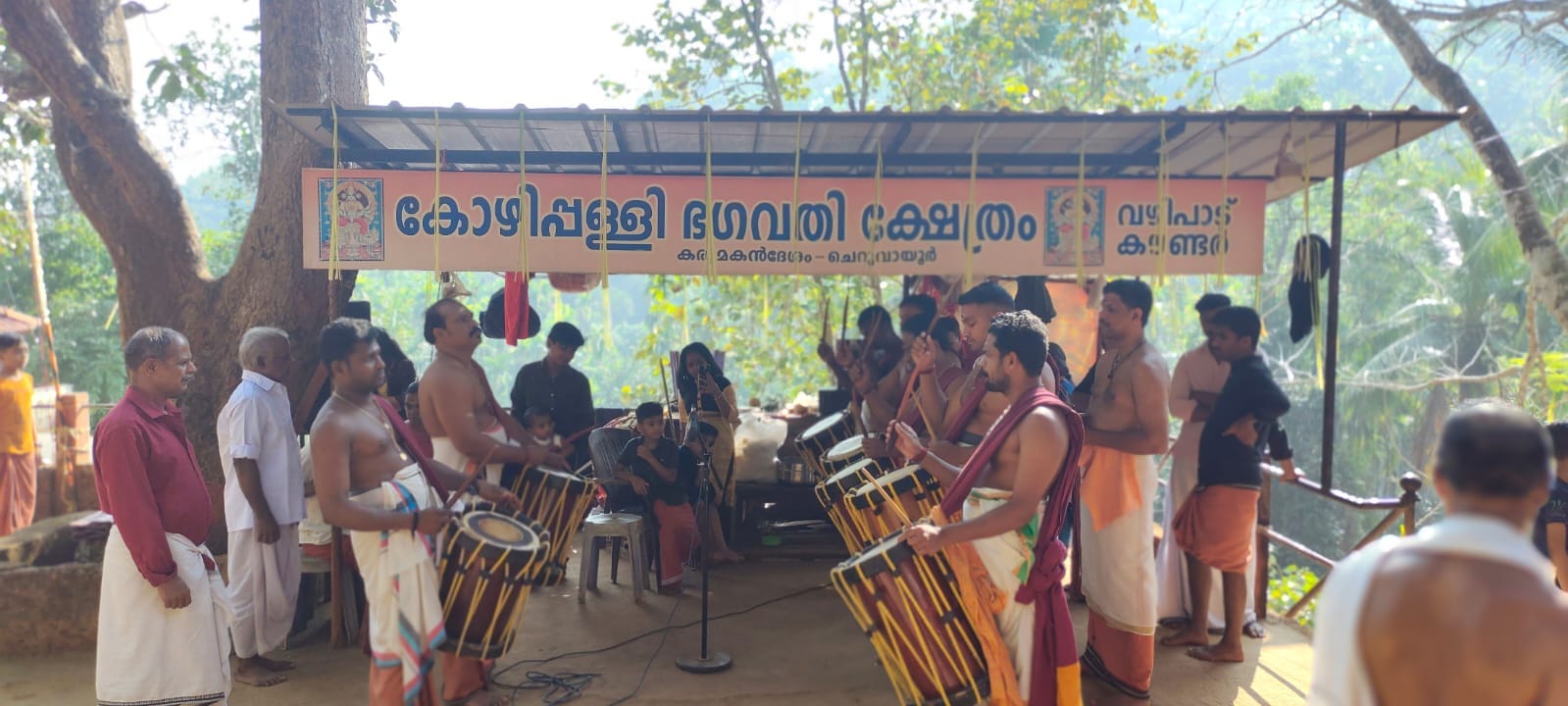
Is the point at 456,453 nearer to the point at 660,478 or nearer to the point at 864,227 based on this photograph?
the point at 660,478

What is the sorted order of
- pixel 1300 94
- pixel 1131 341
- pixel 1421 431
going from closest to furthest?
pixel 1131 341, pixel 1421 431, pixel 1300 94

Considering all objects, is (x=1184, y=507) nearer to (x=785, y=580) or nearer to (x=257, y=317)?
(x=785, y=580)

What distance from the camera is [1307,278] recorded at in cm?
520

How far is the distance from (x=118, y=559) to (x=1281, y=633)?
228 inches

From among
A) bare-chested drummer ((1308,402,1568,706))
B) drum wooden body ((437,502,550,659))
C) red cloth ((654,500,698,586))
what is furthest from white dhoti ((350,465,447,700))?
bare-chested drummer ((1308,402,1568,706))

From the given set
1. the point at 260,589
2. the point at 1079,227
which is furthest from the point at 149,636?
the point at 1079,227

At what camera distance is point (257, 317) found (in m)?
6.02

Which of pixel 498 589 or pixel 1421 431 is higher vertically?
pixel 498 589

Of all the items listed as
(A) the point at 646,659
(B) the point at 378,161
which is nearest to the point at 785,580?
(A) the point at 646,659

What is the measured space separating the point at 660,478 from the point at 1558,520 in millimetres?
4760

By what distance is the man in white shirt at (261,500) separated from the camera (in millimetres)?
4664

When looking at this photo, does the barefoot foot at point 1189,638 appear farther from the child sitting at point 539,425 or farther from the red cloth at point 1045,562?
the child sitting at point 539,425

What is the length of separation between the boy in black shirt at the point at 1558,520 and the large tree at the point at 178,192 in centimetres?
624

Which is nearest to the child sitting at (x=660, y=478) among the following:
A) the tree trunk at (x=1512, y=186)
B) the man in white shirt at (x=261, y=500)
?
the man in white shirt at (x=261, y=500)
